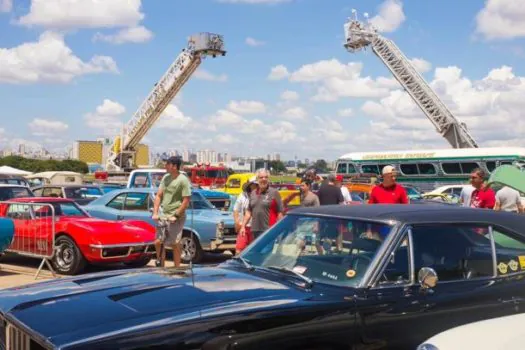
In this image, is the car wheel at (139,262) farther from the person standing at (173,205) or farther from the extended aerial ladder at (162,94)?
the extended aerial ladder at (162,94)

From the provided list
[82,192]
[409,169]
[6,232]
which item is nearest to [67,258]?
[6,232]

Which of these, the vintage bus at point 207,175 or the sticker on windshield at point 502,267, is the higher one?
the vintage bus at point 207,175

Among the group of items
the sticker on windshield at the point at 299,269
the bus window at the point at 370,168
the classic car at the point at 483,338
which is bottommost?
the classic car at the point at 483,338

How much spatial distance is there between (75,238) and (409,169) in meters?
25.6

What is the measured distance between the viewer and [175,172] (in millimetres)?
8672

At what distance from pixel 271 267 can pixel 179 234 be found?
4.73m

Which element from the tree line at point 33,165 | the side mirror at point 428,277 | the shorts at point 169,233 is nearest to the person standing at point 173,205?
the shorts at point 169,233

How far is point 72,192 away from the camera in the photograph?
688 inches

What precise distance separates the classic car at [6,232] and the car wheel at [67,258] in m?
0.72

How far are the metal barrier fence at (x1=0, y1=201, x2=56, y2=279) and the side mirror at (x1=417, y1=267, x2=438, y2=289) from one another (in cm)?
718

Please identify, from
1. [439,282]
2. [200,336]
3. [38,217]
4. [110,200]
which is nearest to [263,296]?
[200,336]

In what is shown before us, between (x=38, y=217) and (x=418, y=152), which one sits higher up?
(x=418, y=152)

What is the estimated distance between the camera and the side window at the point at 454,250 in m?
4.05

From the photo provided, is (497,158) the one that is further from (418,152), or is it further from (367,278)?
(367,278)
